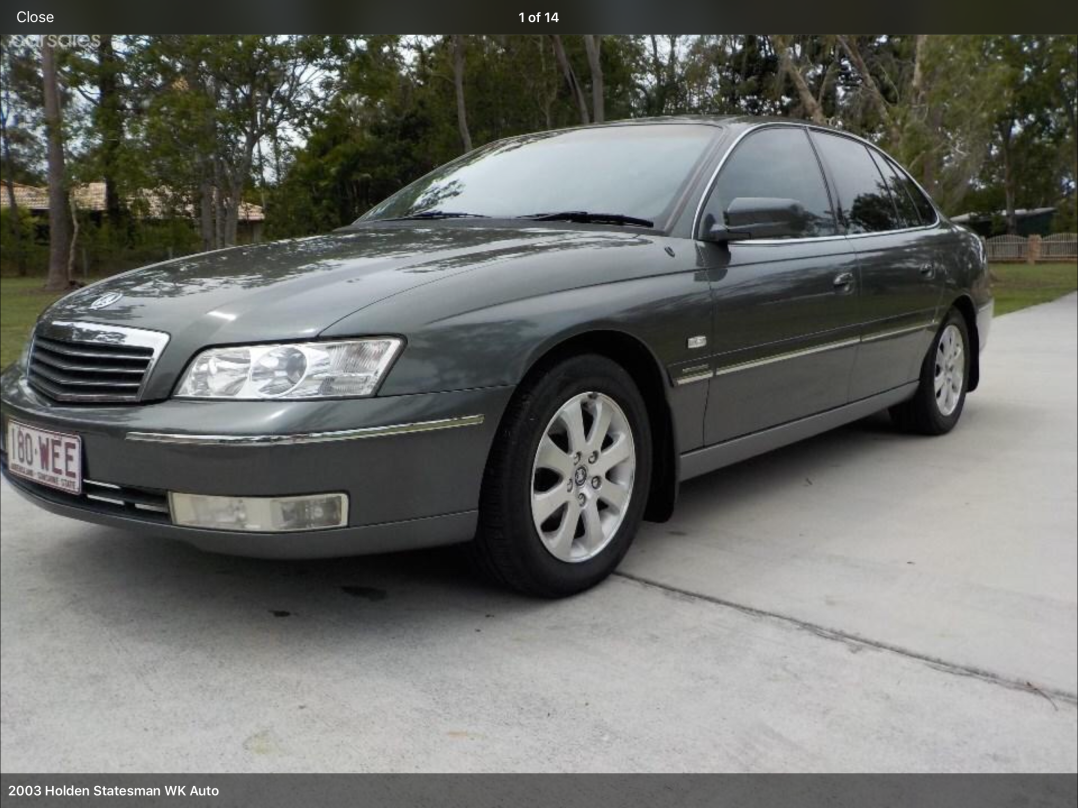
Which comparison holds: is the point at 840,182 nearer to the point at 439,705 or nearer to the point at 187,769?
the point at 439,705

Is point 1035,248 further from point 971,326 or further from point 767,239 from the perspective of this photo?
point 767,239

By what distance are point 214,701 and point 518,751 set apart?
0.77m

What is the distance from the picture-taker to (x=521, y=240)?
3.32 metres

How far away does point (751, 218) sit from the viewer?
355cm

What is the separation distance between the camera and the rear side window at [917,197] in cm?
530

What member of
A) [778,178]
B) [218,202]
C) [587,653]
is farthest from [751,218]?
[218,202]

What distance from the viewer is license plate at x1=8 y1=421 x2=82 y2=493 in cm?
279

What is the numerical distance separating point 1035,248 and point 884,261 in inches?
1232

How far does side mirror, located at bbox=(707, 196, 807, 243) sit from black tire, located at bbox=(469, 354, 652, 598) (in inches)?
28.8

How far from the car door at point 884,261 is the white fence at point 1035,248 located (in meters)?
30.2

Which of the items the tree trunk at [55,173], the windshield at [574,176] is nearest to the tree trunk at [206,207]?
the tree trunk at [55,173]

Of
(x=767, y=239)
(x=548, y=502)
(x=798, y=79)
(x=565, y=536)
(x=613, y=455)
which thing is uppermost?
(x=798, y=79)

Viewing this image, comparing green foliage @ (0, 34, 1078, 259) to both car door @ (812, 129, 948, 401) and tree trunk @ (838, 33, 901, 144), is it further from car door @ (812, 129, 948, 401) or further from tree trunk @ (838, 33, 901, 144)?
car door @ (812, 129, 948, 401)

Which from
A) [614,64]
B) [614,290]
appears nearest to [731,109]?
[614,64]
